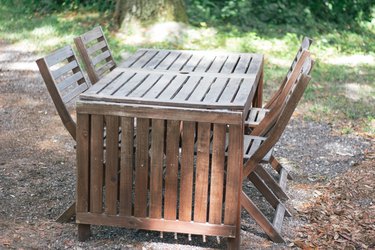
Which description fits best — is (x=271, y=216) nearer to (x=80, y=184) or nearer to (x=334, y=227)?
(x=334, y=227)

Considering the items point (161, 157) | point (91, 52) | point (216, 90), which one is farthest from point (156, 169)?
point (91, 52)

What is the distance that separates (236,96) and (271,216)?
A: 43.5 inches

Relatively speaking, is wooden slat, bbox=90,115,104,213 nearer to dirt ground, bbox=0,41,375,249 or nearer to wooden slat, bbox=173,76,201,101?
dirt ground, bbox=0,41,375,249

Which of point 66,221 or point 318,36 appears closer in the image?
point 66,221

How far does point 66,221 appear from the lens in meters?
4.66

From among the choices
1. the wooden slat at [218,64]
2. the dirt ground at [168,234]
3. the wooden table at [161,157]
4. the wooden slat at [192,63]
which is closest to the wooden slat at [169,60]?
the wooden slat at [192,63]

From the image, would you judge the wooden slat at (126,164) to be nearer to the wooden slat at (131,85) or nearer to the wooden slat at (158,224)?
the wooden slat at (158,224)

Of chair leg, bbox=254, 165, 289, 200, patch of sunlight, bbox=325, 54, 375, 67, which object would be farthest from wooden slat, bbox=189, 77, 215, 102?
patch of sunlight, bbox=325, 54, 375, 67

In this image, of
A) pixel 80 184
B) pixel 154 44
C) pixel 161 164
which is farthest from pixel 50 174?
pixel 154 44

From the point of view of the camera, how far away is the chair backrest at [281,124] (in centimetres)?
409

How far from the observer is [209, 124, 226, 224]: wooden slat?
13.3ft

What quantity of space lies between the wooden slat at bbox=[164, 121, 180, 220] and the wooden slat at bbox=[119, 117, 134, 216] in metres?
0.22

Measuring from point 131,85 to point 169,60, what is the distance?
0.96 meters

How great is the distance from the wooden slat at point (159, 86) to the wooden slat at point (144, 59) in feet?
1.46
